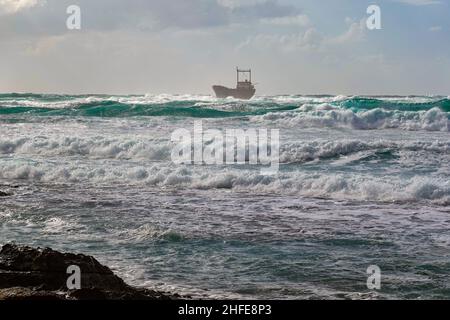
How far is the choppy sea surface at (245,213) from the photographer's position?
754cm

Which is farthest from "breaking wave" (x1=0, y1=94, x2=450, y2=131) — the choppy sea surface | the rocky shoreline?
the rocky shoreline

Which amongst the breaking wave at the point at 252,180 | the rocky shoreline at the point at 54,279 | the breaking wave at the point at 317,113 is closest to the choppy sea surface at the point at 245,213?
the breaking wave at the point at 252,180

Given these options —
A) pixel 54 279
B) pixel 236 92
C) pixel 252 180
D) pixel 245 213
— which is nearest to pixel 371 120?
pixel 252 180

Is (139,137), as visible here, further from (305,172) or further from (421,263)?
(421,263)

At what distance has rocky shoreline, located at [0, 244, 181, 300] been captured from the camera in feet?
19.0

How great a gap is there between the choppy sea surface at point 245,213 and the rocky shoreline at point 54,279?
77cm

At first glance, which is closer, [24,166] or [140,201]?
[140,201]

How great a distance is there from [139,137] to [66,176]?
7.30m

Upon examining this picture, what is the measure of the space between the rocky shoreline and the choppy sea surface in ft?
2.54

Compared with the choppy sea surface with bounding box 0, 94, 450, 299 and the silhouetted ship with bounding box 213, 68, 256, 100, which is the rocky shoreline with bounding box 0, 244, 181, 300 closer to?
the choppy sea surface with bounding box 0, 94, 450, 299

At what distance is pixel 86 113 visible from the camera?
129ft

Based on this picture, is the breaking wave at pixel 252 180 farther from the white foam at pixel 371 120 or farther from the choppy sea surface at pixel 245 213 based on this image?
the white foam at pixel 371 120

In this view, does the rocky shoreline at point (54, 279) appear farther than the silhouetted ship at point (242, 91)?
No

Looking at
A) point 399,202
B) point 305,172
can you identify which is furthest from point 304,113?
point 399,202
